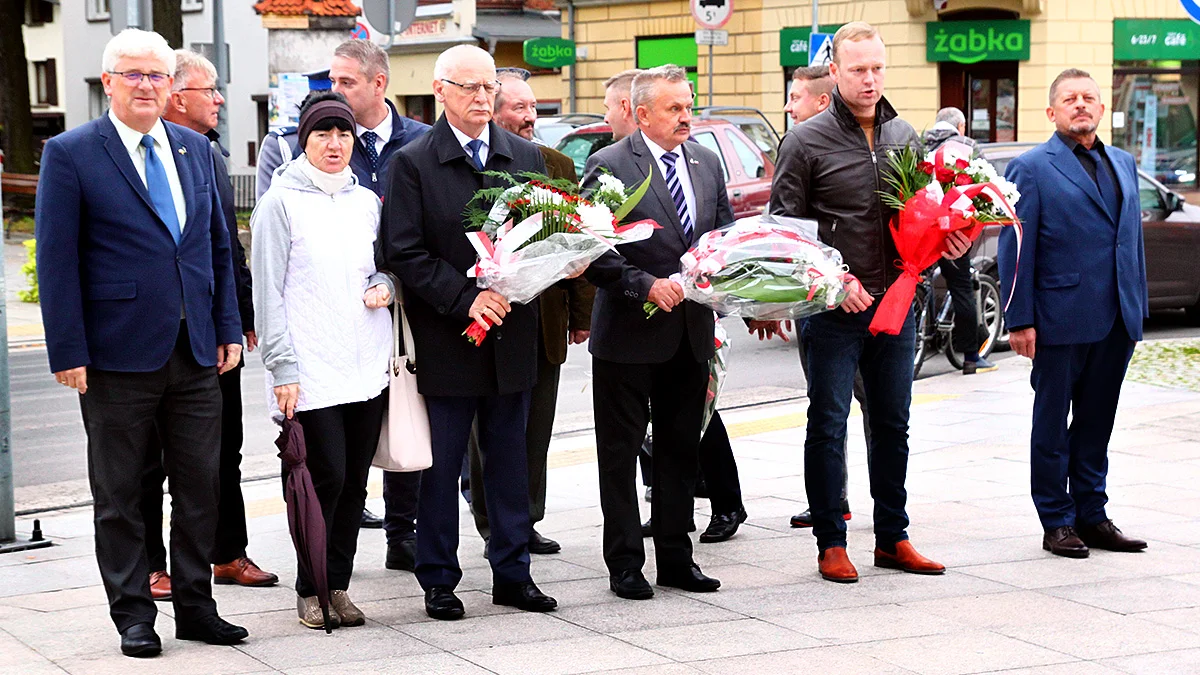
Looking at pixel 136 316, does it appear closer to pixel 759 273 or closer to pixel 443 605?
pixel 443 605

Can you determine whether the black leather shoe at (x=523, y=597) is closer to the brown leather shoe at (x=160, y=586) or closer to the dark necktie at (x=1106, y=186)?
the brown leather shoe at (x=160, y=586)

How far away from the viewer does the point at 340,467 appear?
599 cm

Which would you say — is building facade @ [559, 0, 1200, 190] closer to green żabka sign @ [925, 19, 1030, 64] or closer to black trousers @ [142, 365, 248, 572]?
green żabka sign @ [925, 19, 1030, 64]

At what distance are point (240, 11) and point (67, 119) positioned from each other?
9967 mm

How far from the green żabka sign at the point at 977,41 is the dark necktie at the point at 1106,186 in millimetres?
21174

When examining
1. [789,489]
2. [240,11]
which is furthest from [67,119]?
[789,489]

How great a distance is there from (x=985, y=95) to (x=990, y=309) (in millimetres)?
15180

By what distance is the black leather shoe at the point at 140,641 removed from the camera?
5488mm

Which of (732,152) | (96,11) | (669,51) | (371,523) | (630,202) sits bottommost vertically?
(371,523)

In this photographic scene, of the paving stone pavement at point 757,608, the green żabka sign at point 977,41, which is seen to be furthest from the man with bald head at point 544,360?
the green żabka sign at point 977,41

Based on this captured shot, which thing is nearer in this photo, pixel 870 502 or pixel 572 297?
pixel 572 297

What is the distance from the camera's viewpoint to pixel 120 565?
18.4ft

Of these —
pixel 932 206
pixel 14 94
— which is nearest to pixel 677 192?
pixel 932 206

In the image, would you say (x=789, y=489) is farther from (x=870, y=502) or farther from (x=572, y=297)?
(x=572, y=297)
